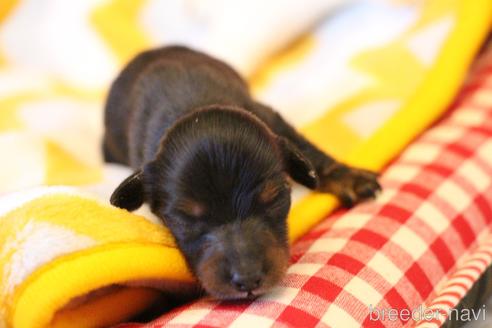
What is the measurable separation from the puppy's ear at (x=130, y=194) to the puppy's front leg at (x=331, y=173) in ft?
1.53

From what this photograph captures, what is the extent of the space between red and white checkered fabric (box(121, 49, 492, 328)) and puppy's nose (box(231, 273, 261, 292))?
0.17 ft

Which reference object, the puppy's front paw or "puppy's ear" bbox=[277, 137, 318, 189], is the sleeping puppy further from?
the puppy's front paw

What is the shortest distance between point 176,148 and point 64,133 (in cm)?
109

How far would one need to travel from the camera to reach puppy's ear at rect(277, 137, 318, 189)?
171 cm

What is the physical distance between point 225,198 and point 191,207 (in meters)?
0.09

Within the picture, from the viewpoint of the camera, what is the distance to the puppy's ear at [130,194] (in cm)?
165

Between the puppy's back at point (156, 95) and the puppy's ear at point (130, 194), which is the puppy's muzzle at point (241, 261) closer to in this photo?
the puppy's ear at point (130, 194)

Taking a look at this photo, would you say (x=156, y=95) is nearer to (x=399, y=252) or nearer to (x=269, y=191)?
(x=269, y=191)

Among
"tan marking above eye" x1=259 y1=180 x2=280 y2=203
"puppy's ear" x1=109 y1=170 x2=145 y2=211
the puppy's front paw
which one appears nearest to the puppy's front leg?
the puppy's front paw

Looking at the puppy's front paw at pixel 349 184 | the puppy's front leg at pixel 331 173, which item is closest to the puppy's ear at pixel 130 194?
the puppy's front leg at pixel 331 173

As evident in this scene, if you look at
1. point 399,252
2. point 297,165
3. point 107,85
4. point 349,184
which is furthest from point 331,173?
point 107,85

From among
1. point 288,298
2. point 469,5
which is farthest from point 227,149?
point 469,5

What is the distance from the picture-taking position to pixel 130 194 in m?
1.68

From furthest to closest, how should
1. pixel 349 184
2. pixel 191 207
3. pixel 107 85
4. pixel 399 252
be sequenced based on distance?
pixel 107 85 < pixel 349 184 < pixel 399 252 < pixel 191 207
